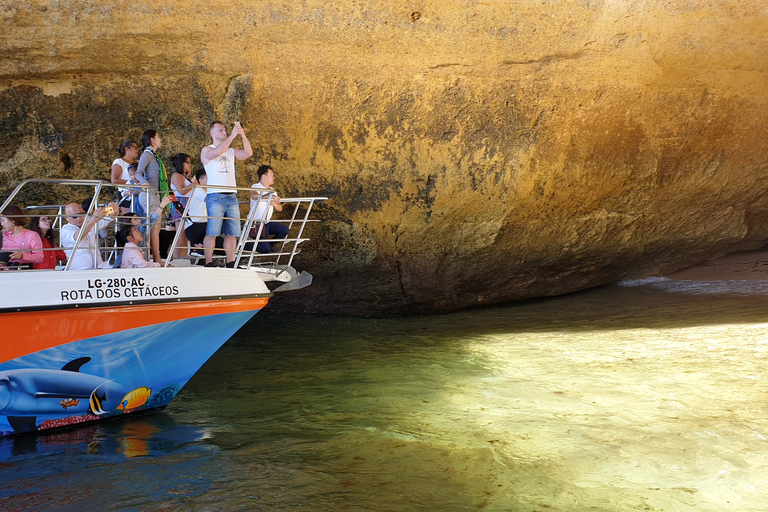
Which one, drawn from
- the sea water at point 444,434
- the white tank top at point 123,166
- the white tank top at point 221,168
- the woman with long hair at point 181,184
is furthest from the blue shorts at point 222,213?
the sea water at point 444,434

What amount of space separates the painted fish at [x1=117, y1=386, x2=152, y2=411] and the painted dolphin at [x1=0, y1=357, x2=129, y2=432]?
145mm

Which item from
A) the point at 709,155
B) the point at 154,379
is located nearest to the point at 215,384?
the point at 154,379

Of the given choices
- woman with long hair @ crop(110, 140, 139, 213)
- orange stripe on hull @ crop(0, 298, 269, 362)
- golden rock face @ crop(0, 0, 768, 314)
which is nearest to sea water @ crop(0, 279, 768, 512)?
orange stripe on hull @ crop(0, 298, 269, 362)

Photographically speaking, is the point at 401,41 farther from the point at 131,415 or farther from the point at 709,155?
the point at 131,415

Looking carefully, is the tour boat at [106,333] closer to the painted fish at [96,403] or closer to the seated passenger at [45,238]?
the painted fish at [96,403]

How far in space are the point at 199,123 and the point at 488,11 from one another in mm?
3751

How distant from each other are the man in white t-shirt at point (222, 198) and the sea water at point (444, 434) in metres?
1.26

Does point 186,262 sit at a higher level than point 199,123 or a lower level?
lower

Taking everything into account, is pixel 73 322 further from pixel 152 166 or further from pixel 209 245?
pixel 152 166

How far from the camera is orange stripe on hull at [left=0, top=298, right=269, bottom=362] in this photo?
4.32 m

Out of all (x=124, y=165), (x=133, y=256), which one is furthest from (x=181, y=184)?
(x=133, y=256)

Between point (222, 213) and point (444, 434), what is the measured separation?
8.23 feet

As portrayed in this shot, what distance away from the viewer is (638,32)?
8.17 meters

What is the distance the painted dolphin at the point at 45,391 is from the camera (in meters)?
4.45
